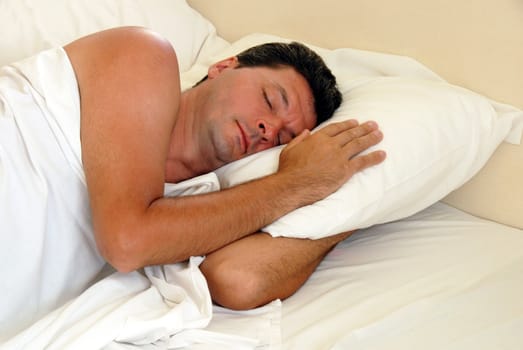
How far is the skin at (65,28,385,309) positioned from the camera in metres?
1.06

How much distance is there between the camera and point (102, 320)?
0.98m

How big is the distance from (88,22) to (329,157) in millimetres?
881

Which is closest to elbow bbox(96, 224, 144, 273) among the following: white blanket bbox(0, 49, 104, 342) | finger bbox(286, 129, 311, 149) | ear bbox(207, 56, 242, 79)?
white blanket bbox(0, 49, 104, 342)

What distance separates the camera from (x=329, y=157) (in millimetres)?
1209

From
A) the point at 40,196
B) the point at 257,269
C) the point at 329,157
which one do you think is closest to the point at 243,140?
the point at 329,157

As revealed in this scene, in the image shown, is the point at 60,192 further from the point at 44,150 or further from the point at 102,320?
the point at 102,320

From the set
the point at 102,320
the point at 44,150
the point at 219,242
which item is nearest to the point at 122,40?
the point at 44,150

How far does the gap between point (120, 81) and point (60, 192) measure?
0.22m

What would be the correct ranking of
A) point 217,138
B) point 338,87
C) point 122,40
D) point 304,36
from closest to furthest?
1. point 122,40
2. point 217,138
3. point 338,87
4. point 304,36

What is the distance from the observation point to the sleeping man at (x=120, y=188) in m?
1.07

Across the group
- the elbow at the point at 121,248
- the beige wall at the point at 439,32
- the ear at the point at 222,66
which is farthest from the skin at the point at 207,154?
the beige wall at the point at 439,32

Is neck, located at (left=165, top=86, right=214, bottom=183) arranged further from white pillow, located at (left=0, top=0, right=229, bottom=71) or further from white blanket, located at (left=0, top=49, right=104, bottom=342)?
white pillow, located at (left=0, top=0, right=229, bottom=71)

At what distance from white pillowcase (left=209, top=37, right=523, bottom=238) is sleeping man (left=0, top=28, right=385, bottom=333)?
3cm

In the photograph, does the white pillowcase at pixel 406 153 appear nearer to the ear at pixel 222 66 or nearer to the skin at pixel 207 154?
the skin at pixel 207 154
